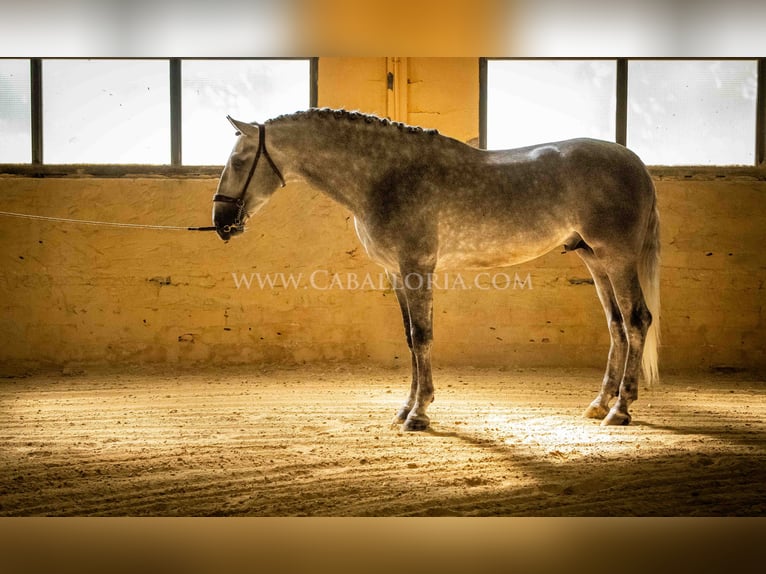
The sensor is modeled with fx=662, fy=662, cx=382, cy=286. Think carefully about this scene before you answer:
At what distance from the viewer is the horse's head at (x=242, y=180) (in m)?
3.49

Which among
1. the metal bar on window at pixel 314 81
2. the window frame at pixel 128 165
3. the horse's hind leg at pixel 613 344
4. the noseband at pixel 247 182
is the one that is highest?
the metal bar on window at pixel 314 81

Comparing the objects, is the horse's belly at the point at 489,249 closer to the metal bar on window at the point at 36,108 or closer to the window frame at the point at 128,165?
the window frame at the point at 128,165

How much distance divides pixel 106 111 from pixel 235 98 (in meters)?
1.15

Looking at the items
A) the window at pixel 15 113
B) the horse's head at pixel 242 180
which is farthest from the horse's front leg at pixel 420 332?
the window at pixel 15 113

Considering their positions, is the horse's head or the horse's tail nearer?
the horse's head

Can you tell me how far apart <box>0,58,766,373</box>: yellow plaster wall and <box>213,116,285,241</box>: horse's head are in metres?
2.40

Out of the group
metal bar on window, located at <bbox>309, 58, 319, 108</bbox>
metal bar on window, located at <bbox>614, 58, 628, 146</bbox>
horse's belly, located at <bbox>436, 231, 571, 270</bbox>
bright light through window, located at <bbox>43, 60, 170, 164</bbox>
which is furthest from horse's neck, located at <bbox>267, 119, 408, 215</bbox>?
metal bar on window, located at <bbox>614, 58, 628, 146</bbox>

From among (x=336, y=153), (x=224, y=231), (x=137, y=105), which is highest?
(x=137, y=105)

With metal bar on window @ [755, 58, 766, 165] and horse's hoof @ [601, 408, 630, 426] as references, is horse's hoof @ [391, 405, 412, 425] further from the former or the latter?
metal bar on window @ [755, 58, 766, 165]

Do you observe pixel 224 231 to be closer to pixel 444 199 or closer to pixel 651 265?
pixel 444 199

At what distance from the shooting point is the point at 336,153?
3539 mm

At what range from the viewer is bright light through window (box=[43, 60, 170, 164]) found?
5.86m

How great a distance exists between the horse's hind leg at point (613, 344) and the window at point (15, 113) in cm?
494

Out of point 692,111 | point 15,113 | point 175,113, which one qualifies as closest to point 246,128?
point 175,113
